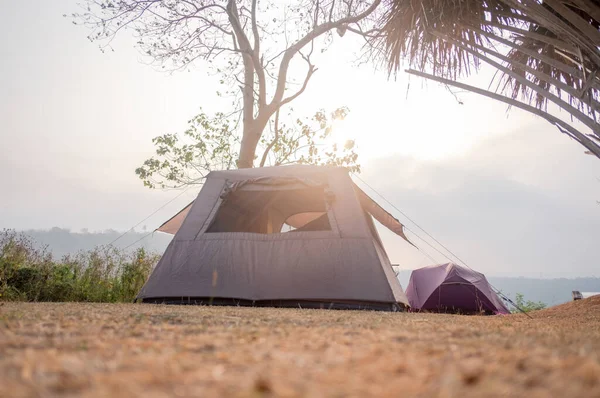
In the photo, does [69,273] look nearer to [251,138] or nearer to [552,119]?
[251,138]

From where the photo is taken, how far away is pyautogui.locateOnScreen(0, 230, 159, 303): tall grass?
534 centimetres

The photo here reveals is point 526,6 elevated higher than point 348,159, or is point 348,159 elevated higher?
point 348,159

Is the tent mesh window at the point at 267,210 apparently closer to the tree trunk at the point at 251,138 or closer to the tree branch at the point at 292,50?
the tree trunk at the point at 251,138

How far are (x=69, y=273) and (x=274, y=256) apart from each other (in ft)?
9.74

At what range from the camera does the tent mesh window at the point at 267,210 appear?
5.66 m

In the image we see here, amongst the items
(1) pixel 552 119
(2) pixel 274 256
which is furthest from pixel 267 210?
(1) pixel 552 119

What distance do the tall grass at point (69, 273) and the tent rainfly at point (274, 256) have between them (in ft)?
4.16

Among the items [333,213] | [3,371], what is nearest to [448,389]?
[3,371]

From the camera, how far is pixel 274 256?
16.6 ft

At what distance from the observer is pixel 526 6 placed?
307 cm

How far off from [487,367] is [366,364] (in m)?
0.24

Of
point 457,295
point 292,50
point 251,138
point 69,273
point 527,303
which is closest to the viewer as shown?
point 69,273

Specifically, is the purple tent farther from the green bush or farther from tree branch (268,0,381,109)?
tree branch (268,0,381,109)

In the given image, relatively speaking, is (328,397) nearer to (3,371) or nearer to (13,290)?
(3,371)
